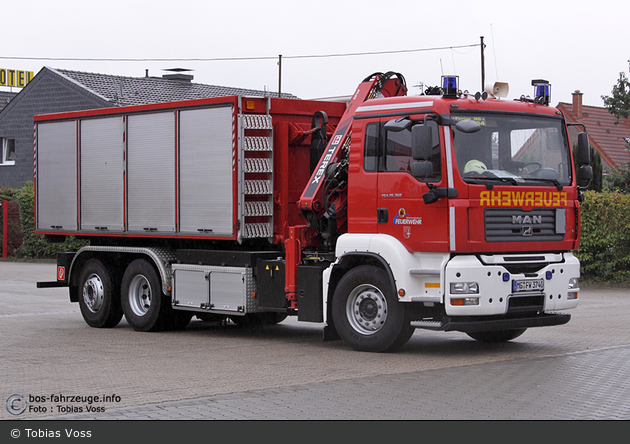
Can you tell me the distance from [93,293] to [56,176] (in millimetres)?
2262

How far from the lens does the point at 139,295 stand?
14625 millimetres

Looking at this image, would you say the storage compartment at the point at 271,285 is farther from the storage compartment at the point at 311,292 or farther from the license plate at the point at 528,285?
the license plate at the point at 528,285

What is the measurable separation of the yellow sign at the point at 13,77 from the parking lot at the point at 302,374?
5222cm

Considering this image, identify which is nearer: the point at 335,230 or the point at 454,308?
the point at 454,308

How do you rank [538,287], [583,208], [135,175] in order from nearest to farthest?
[538,287], [135,175], [583,208]

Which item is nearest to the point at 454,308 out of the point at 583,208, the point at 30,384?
the point at 30,384

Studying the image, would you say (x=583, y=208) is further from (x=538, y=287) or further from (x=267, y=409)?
(x=267, y=409)

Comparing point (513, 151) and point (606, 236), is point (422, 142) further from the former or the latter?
point (606, 236)

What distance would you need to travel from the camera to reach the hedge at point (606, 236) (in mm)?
21828

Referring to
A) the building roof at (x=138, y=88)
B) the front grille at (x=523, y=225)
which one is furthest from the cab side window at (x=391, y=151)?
the building roof at (x=138, y=88)

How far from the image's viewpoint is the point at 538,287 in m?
11.2

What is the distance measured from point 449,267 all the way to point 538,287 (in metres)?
1.32

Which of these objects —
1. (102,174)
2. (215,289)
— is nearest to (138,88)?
(102,174)

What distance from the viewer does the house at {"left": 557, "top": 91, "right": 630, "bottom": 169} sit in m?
49.9
